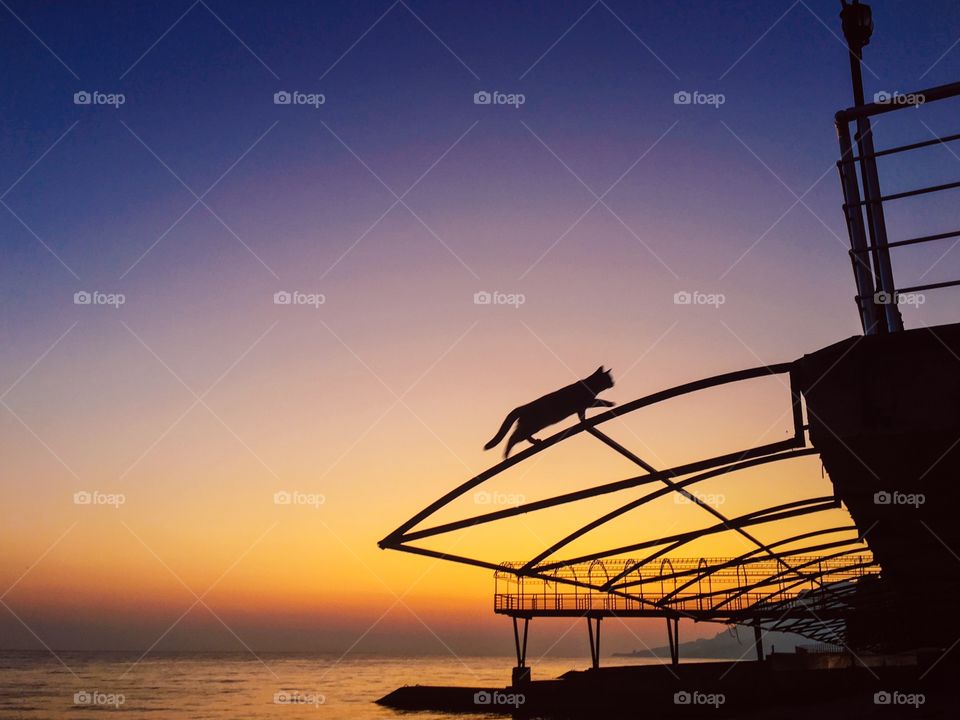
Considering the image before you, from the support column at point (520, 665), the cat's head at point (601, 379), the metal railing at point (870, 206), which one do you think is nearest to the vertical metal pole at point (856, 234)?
the metal railing at point (870, 206)

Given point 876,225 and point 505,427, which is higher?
point 876,225

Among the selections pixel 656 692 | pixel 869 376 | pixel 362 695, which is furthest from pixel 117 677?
pixel 869 376

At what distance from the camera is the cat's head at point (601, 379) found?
332 inches

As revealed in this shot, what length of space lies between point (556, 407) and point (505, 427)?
0.59m

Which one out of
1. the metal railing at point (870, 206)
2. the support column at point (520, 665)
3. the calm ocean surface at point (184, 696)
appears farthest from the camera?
the calm ocean surface at point (184, 696)

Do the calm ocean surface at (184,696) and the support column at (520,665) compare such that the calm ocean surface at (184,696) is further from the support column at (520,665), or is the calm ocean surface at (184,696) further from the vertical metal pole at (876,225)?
the vertical metal pole at (876,225)

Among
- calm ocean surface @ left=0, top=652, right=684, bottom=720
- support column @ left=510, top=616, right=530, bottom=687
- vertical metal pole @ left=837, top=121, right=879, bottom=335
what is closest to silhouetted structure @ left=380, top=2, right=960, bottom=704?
vertical metal pole @ left=837, top=121, right=879, bottom=335

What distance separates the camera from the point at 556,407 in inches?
328

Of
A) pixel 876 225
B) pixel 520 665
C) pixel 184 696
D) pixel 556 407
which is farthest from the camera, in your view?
pixel 184 696

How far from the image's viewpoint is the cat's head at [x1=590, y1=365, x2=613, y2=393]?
27.6ft

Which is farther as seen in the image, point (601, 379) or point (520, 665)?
point (520, 665)

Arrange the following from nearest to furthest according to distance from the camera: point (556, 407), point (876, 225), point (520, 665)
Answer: point (876, 225)
point (556, 407)
point (520, 665)

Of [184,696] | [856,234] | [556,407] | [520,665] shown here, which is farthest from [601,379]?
[184,696]

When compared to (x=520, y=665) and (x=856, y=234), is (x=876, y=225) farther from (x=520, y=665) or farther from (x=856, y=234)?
(x=520, y=665)
